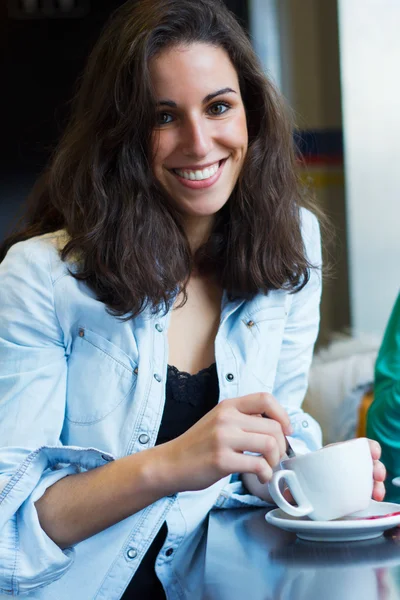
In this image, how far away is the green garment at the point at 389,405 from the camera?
1.70 metres

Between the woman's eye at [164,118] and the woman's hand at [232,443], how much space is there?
54 centimetres

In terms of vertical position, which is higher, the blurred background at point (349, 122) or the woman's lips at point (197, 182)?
the woman's lips at point (197, 182)

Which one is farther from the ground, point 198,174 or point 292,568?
point 198,174

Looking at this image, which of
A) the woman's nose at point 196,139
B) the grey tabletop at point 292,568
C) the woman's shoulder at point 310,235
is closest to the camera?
the grey tabletop at point 292,568

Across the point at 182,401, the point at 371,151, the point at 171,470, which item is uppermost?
the point at 171,470

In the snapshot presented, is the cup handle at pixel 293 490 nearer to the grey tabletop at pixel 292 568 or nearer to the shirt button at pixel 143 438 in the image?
the grey tabletop at pixel 292 568

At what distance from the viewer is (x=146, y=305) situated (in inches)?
57.4

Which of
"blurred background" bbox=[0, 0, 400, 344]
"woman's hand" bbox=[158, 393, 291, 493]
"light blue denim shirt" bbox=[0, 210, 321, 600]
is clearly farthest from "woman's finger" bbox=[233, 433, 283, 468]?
"blurred background" bbox=[0, 0, 400, 344]

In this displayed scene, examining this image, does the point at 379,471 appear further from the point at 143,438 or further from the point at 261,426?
the point at 143,438

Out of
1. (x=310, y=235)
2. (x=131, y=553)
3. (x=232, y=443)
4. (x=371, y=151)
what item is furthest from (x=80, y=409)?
(x=371, y=151)

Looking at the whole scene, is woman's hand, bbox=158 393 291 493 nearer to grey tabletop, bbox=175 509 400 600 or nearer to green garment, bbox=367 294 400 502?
grey tabletop, bbox=175 509 400 600

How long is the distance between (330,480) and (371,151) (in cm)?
386

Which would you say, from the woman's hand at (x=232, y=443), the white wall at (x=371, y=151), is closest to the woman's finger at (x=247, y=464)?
the woman's hand at (x=232, y=443)

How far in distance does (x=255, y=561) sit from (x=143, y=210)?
67 centimetres
